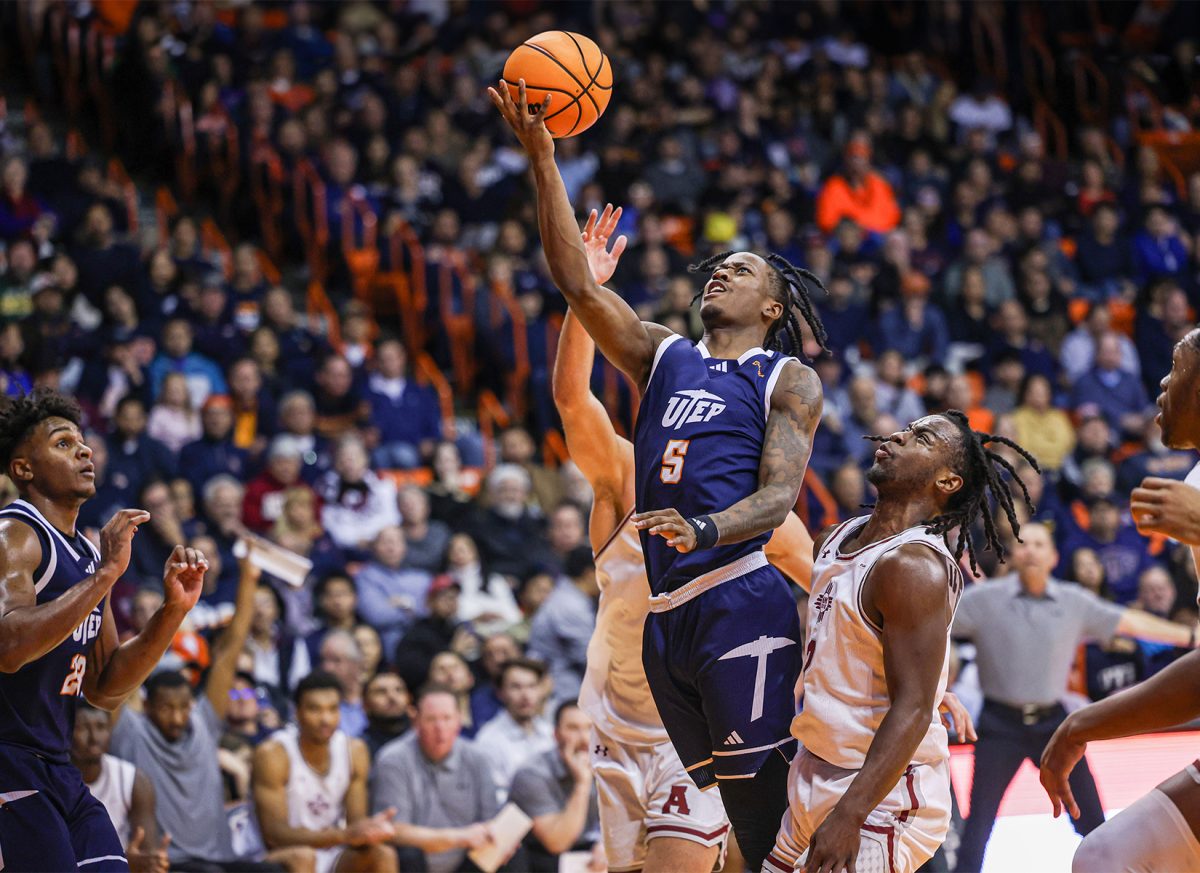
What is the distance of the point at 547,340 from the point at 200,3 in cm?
574

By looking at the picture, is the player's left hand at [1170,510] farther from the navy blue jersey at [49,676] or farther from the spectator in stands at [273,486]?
the spectator in stands at [273,486]

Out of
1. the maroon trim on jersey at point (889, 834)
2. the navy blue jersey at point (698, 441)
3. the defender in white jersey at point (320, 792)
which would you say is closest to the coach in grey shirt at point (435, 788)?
the defender in white jersey at point (320, 792)

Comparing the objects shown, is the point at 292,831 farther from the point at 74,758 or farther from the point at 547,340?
the point at 547,340

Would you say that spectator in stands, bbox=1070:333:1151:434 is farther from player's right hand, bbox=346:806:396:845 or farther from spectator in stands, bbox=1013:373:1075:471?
player's right hand, bbox=346:806:396:845

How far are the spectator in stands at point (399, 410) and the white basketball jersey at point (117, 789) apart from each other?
4.37 meters

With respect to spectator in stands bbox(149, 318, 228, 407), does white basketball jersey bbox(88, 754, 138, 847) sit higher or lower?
lower

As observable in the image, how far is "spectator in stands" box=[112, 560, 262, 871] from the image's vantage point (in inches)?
267

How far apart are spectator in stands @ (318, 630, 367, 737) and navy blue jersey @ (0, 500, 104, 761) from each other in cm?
333

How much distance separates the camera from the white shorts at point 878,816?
3.68 meters

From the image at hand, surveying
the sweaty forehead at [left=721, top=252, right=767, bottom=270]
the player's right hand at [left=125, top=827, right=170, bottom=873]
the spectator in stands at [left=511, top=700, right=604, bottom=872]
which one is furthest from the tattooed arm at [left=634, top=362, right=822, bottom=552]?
the spectator in stands at [left=511, top=700, right=604, bottom=872]

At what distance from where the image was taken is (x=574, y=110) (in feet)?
15.0

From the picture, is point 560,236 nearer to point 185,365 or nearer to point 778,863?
point 778,863

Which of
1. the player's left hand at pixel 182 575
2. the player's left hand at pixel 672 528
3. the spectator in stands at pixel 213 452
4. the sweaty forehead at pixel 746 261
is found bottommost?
the spectator in stands at pixel 213 452

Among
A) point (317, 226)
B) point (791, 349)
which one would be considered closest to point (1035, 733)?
point (791, 349)
